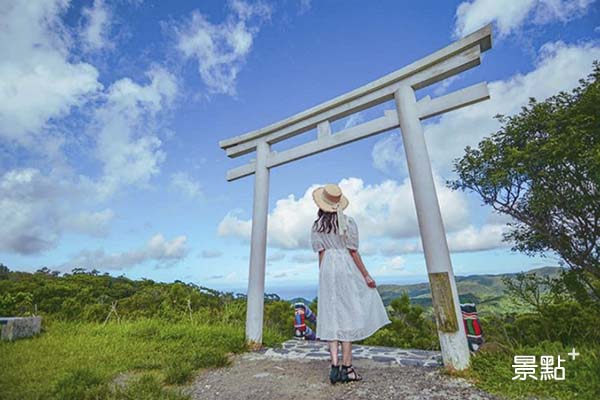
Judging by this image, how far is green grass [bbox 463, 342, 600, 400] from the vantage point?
8.09 ft

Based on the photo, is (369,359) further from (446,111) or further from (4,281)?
(4,281)

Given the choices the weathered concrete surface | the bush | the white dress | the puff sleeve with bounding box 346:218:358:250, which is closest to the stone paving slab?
the bush

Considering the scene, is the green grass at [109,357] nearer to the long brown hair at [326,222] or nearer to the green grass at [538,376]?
the long brown hair at [326,222]

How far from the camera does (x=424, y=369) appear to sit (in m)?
3.36

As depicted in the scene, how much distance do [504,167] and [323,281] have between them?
374cm

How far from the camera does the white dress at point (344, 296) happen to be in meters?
3.07

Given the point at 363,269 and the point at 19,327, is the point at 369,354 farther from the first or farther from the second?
the point at 19,327

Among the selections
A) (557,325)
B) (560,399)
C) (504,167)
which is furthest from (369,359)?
(504,167)

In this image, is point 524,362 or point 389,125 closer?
point 524,362

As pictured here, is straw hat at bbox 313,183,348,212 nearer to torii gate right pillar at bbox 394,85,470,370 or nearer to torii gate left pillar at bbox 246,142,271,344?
torii gate right pillar at bbox 394,85,470,370

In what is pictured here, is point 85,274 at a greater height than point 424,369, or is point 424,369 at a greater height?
point 85,274

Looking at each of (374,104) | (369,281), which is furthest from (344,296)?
(374,104)

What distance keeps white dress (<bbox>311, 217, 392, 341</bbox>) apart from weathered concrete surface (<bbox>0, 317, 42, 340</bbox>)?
4790 millimetres

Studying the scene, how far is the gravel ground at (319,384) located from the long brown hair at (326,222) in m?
1.38
